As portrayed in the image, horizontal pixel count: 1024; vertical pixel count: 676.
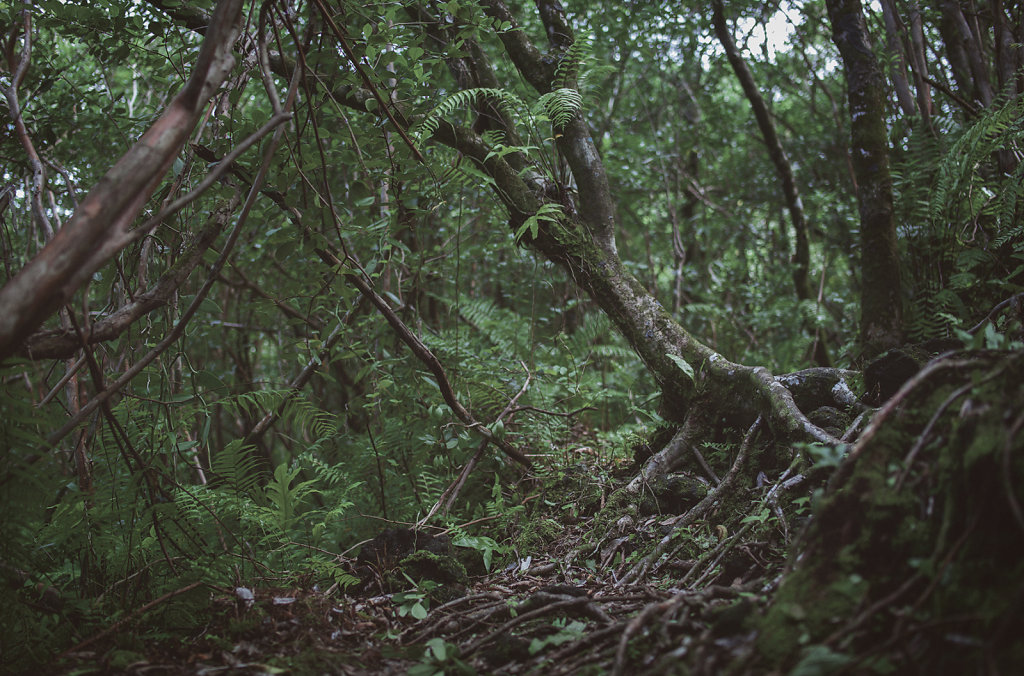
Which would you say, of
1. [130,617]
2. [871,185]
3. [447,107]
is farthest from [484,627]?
[871,185]

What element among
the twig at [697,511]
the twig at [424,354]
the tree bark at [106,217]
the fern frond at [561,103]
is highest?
the fern frond at [561,103]

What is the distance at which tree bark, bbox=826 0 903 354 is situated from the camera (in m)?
3.69

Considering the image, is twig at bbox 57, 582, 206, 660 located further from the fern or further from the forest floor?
the fern

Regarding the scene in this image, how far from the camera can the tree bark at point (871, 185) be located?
3689 millimetres

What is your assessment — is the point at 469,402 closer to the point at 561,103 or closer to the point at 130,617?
the point at 561,103

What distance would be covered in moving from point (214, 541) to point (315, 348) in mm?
1162

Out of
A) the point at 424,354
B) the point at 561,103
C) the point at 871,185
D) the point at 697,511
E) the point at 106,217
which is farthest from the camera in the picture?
the point at 871,185

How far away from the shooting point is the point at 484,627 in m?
2.34

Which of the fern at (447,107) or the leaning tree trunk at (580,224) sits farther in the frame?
the leaning tree trunk at (580,224)

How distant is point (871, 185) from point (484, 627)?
11.2 ft

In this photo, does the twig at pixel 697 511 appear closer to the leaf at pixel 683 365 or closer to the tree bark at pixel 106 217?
the leaf at pixel 683 365

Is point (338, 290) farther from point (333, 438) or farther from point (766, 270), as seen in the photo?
point (766, 270)

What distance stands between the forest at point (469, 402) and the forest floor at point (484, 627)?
2 centimetres

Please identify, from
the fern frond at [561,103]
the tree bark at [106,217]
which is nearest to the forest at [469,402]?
the tree bark at [106,217]
